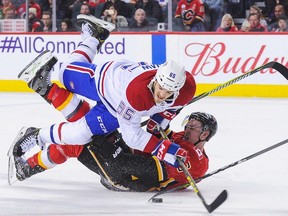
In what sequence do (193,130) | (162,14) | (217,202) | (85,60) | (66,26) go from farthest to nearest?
(66,26) → (162,14) → (85,60) → (193,130) → (217,202)

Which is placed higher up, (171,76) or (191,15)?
(171,76)

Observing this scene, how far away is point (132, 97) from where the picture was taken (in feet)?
13.8

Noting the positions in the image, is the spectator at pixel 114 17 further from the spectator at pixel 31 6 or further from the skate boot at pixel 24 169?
the skate boot at pixel 24 169

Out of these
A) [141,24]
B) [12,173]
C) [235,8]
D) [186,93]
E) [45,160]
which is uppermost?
[186,93]

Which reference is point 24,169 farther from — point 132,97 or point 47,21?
point 47,21

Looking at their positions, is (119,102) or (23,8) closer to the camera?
(119,102)

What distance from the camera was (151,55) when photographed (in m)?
9.47

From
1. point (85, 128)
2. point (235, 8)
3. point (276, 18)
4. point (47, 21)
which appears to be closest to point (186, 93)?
point (85, 128)

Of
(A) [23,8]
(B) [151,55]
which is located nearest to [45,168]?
(B) [151,55]

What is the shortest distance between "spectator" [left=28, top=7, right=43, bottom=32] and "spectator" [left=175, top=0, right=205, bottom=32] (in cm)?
161

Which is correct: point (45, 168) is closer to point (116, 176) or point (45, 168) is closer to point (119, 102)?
point (116, 176)

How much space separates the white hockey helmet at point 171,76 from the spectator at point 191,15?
17.3ft

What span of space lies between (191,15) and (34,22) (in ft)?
6.04

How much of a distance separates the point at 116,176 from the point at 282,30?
4987 mm
